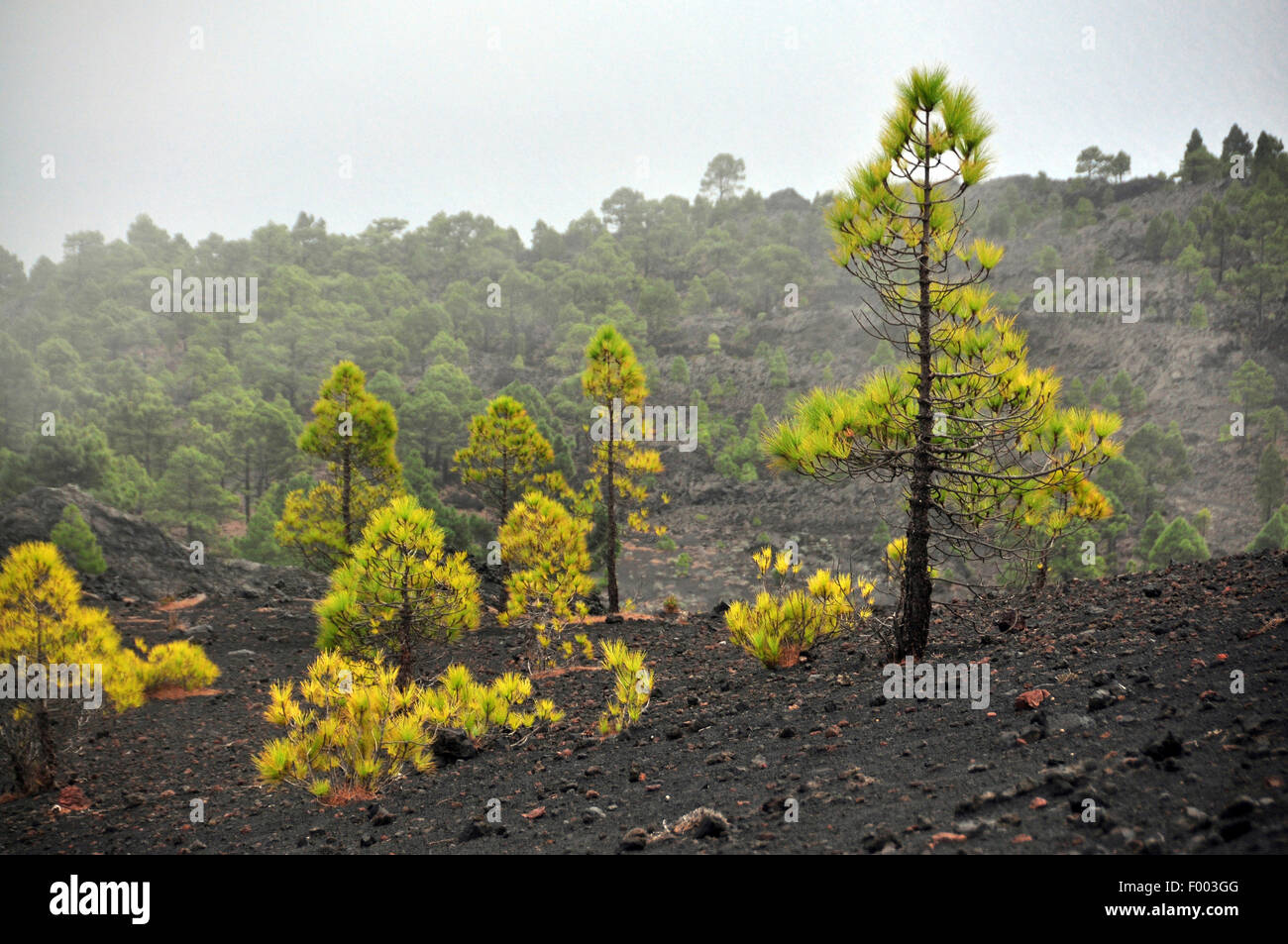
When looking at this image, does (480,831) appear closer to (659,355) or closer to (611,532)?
(611,532)

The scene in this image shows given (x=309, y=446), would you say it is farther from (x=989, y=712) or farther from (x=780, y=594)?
(x=989, y=712)

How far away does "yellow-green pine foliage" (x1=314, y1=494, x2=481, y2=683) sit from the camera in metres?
7.70

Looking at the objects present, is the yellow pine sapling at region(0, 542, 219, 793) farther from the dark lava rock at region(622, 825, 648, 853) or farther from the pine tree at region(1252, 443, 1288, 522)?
the pine tree at region(1252, 443, 1288, 522)

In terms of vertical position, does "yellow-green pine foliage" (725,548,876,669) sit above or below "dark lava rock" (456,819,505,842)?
above

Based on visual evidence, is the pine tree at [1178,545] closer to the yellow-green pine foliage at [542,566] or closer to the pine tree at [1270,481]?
the pine tree at [1270,481]

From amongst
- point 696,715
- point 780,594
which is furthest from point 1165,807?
point 780,594

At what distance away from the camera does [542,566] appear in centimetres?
1041

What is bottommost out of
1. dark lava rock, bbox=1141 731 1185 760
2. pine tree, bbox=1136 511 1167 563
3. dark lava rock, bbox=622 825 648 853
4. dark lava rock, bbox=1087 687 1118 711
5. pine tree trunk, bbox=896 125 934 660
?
pine tree, bbox=1136 511 1167 563

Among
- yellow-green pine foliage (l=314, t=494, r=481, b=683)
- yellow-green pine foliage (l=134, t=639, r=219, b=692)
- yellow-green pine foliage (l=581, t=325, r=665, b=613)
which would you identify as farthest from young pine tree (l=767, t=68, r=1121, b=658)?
yellow-green pine foliage (l=134, t=639, r=219, b=692)

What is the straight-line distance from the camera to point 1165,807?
2619mm

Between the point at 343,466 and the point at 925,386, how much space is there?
12.8 m

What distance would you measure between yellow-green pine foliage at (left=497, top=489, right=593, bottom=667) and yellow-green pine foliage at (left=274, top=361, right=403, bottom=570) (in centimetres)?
485

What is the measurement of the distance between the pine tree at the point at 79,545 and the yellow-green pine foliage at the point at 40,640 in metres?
13.1
